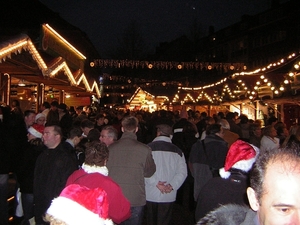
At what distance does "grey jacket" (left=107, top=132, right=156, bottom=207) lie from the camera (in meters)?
5.34

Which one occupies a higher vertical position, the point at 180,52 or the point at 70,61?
the point at 180,52

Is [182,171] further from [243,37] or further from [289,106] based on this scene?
[243,37]

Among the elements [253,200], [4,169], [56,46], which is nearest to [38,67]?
[56,46]

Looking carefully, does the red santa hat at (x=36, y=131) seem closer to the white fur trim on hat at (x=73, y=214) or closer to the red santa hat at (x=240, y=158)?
the red santa hat at (x=240, y=158)

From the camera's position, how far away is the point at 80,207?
105 inches

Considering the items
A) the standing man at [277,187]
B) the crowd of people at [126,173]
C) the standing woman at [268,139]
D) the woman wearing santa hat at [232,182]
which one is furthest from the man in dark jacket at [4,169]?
the standing woman at [268,139]

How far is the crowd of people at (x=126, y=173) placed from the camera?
7.46 feet

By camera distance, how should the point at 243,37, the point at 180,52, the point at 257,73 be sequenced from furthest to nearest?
1. the point at 180,52
2. the point at 243,37
3. the point at 257,73

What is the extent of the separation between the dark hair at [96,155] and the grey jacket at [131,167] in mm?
1159

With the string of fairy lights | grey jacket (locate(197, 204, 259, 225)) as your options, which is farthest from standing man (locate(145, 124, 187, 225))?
the string of fairy lights

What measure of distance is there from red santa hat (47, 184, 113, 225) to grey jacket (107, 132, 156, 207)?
2.55m

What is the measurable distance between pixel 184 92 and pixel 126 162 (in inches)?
899

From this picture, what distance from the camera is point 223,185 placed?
13.3ft

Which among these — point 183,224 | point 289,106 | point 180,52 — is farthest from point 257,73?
point 180,52
